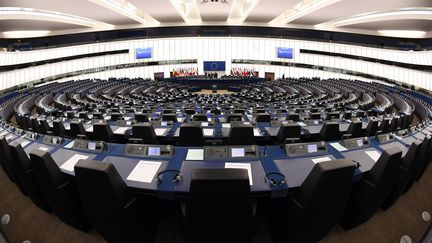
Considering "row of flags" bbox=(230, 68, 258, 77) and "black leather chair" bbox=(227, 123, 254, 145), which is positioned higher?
"row of flags" bbox=(230, 68, 258, 77)

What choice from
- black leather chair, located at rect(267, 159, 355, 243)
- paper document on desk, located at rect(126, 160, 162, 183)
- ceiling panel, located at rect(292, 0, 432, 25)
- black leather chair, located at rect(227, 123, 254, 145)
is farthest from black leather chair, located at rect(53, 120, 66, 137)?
ceiling panel, located at rect(292, 0, 432, 25)

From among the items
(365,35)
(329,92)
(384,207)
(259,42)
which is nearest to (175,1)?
(329,92)

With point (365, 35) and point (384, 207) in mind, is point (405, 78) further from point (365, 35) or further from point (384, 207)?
point (384, 207)

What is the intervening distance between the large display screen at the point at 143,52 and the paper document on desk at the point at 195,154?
2721 cm

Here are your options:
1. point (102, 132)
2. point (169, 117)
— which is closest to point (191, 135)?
point (169, 117)

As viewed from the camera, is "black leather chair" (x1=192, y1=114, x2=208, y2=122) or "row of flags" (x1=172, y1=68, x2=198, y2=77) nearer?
"black leather chair" (x1=192, y1=114, x2=208, y2=122)

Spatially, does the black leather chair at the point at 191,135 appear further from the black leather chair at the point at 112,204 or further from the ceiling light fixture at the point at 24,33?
the ceiling light fixture at the point at 24,33

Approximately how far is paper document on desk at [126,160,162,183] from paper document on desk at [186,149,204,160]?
471 millimetres

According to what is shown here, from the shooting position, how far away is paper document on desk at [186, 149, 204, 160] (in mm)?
3212

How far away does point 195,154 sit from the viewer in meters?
3.34

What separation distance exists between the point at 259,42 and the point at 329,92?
50.4 ft

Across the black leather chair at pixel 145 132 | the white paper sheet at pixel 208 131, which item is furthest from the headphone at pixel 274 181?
the black leather chair at pixel 145 132

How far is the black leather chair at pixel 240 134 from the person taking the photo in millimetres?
4227

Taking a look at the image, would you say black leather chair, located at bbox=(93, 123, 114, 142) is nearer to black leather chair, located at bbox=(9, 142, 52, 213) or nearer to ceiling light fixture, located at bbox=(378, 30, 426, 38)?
black leather chair, located at bbox=(9, 142, 52, 213)
